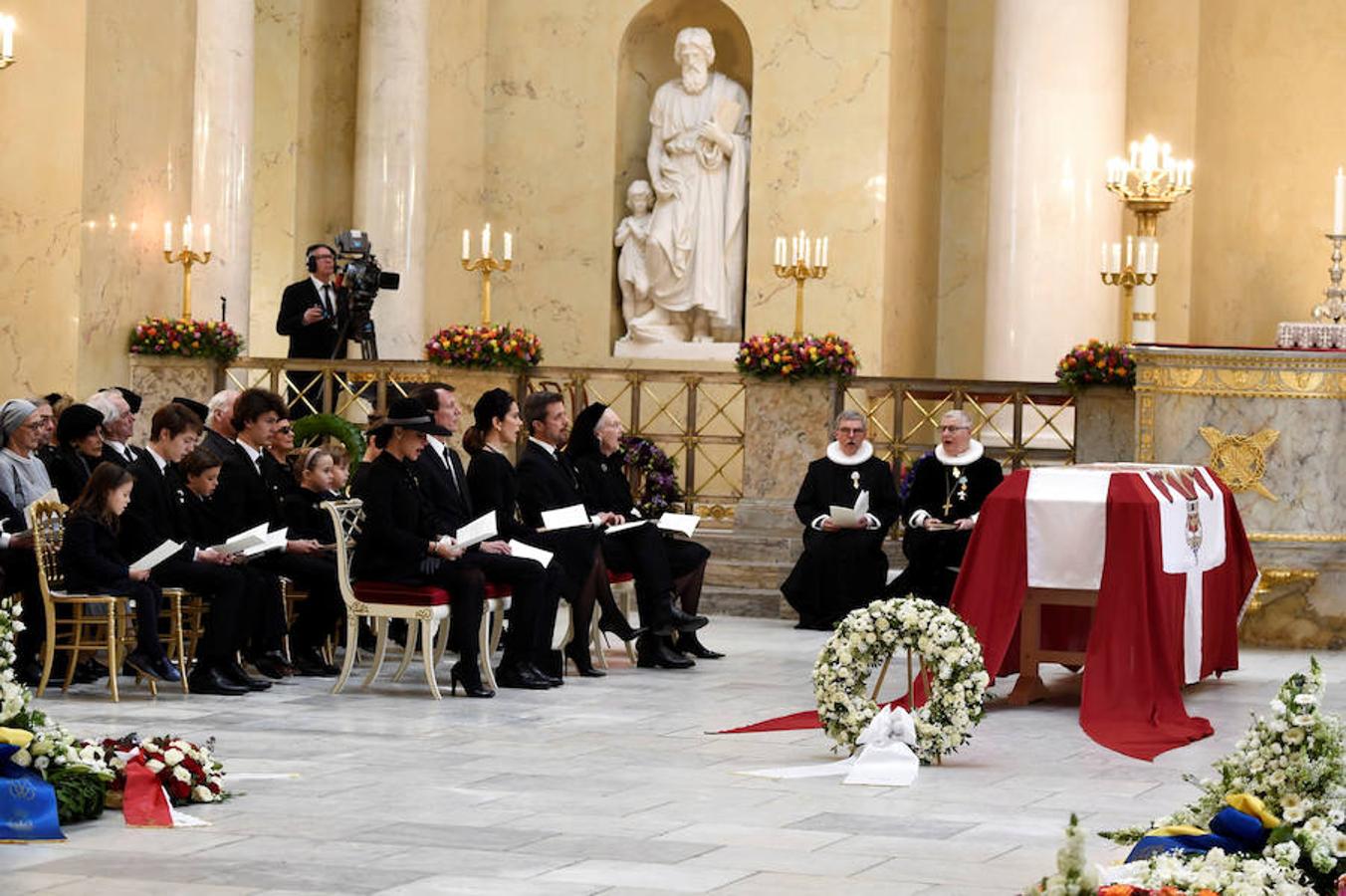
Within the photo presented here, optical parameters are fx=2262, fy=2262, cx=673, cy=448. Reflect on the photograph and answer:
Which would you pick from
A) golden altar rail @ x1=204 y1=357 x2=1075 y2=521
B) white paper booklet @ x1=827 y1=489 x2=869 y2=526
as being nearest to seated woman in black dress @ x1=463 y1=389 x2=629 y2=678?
white paper booklet @ x1=827 y1=489 x2=869 y2=526

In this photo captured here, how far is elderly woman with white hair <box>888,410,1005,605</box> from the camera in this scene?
45.6ft

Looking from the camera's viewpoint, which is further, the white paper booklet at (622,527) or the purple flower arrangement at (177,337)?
the purple flower arrangement at (177,337)

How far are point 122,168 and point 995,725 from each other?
776cm

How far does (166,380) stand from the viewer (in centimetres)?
1603

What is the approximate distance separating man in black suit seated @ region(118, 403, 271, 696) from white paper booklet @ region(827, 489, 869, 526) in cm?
456

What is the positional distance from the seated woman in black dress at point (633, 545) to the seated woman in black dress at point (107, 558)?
284 cm

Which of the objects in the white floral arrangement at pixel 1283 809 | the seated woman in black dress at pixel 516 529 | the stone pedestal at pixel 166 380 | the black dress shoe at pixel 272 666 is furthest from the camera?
the stone pedestal at pixel 166 380

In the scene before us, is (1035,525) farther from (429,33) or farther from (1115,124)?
(429,33)

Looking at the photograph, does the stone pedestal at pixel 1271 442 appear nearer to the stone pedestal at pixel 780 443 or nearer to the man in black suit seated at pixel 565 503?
the stone pedestal at pixel 780 443

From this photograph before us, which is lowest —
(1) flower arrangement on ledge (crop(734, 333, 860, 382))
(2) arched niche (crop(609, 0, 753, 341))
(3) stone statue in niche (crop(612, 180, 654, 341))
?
(1) flower arrangement on ledge (crop(734, 333, 860, 382))

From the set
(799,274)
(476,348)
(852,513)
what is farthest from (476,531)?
(799,274)

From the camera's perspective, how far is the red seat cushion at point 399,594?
1089 centimetres

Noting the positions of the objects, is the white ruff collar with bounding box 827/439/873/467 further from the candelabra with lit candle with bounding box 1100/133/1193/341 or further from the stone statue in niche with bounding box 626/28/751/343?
the stone statue in niche with bounding box 626/28/751/343

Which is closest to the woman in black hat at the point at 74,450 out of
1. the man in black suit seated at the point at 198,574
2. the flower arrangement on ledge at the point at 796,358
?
the man in black suit seated at the point at 198,574
